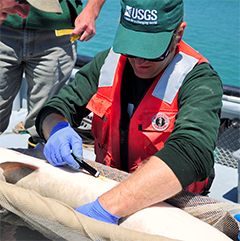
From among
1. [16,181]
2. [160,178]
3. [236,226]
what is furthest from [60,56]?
[236,226]

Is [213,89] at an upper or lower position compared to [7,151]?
upper

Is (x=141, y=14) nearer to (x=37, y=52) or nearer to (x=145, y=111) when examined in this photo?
(x=145, y=111)

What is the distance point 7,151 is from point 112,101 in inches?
26.6

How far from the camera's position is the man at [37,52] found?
248 centimetres

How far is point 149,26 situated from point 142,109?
0.45 metres

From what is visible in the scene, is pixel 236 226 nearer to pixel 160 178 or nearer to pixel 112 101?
pixel 160 178

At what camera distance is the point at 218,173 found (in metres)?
3.22

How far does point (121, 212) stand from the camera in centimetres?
145

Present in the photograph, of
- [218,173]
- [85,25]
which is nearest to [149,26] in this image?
[85,25]

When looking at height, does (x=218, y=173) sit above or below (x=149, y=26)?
below

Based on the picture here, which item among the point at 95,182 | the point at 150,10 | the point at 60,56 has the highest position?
the point at 150,10

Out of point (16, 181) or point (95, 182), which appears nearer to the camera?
point (95, 182)

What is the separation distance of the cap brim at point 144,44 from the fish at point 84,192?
0.67 meters

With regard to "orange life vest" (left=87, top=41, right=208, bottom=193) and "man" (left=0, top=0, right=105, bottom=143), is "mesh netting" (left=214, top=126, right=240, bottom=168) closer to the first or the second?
"orange life vest" (left=87, top=41, right=208, bottom=193)
